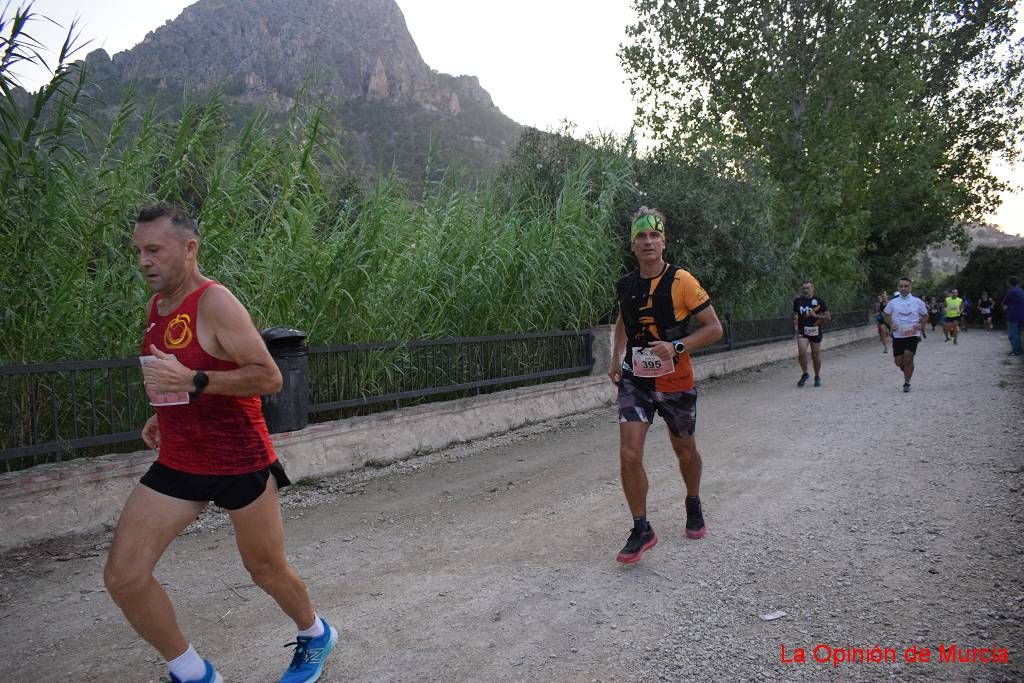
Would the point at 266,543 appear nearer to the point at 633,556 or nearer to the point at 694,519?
the point at 633,556

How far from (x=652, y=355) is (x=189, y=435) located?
2.62 metres

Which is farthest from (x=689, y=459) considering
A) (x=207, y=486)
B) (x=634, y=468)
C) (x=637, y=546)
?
(x=207, y=486)

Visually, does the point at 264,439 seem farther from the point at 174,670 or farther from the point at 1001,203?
the point at 1001,203

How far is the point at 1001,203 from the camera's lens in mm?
33406

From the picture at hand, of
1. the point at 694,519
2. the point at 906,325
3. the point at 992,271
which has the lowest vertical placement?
the point at 694,519

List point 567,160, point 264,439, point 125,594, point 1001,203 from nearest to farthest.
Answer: point 125,594 → point 264,439 → point 567,160 → point 1001,203

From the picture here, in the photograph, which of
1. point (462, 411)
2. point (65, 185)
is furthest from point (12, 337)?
point (462, 411)

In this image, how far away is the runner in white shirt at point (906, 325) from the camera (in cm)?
1200

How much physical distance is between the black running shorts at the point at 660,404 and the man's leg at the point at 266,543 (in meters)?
2.23

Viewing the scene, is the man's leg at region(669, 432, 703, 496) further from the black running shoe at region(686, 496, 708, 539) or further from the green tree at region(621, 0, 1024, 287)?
the green tree at region(621, 0, 1024, 287)

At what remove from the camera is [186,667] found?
2.50 meters

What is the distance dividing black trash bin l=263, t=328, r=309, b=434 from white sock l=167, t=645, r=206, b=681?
135 inches

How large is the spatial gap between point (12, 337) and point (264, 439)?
3.43m

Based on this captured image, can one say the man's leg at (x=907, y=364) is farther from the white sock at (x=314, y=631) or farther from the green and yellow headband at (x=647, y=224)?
the white sock at (x=314, y=631)
